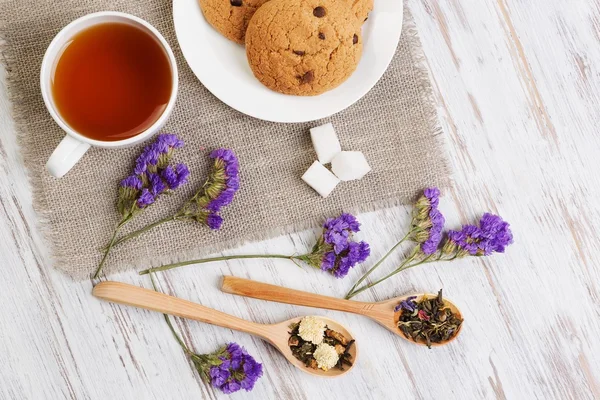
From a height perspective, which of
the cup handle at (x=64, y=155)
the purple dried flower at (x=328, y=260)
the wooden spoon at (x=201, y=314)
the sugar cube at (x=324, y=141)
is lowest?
the wooden spoon at (x=201, y=314)

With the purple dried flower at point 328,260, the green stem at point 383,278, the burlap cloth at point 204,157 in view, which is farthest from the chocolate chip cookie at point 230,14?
the green stem at point 383,278

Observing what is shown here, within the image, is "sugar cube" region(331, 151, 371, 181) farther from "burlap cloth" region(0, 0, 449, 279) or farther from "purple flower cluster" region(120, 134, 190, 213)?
"purple flower cluster" region(120, 134, 190, 213)

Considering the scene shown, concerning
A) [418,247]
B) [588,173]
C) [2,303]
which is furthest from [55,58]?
[588,173]

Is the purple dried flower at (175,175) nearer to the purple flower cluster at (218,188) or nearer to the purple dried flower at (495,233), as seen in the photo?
the purple flower cluster at (218,188)

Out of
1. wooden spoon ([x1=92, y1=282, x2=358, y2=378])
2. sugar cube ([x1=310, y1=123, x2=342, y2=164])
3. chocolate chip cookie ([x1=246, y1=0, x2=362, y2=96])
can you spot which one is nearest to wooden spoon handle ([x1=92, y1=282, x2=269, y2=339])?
wooden spoon ([x1=92, y1=282, x2=358, y2=378])

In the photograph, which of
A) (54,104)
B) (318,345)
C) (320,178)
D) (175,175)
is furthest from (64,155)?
(318,345)

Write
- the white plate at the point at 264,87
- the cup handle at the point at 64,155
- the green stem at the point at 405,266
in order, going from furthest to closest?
1. the green stem at the point at 405,266
2. the white plate at the point at 264,87
3. the cup handle at the point at 64,155

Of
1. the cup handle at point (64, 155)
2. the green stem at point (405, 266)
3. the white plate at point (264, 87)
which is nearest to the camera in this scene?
the cup handle at point (64, 155)
